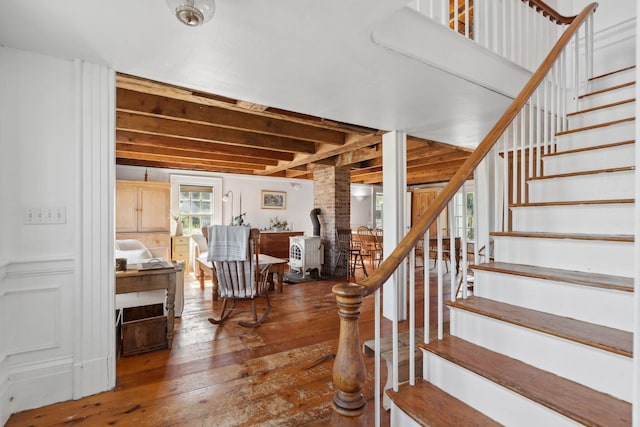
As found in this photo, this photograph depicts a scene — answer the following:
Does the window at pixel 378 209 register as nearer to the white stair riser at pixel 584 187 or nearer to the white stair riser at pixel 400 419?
the white stair riser at pixel 584 187

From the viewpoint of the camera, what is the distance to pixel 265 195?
7715mm

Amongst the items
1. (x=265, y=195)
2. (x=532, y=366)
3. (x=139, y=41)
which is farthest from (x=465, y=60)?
→ (x=265, y=195)

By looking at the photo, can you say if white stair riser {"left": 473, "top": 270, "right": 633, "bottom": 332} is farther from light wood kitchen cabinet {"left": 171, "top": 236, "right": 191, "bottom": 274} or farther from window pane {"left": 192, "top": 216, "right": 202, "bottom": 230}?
window pane {"left": 192, "top": 216, "right": 202, "bottom": 230}

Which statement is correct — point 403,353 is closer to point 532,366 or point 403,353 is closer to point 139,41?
point 532,366

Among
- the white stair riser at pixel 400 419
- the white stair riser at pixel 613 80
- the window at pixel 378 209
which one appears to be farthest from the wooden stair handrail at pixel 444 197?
the window at pixel 378 209

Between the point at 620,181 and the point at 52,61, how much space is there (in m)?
3.59

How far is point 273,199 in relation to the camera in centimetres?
783

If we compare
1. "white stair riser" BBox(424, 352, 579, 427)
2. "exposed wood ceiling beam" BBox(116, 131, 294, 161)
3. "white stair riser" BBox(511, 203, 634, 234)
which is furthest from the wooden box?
"white stair riser" BBox(511, 203, 634, 234)

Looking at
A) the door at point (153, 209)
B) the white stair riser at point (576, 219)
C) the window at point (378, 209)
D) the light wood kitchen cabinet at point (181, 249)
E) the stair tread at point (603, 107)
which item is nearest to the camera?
the white stair riser at point (576, 219)

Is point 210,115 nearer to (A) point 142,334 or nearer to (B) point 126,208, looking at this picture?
(A) point 142,334

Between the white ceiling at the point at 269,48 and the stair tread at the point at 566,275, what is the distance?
1.34 meters

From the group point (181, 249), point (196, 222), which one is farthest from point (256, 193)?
point (181, 249)

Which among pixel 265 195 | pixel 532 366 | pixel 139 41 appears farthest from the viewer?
pixel 265 195

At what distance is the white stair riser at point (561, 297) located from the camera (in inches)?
53.6
